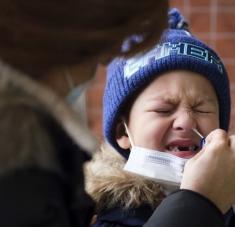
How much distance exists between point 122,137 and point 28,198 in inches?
32.9

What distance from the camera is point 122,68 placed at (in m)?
1.50

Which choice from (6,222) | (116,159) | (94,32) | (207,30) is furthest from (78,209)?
(207,30)

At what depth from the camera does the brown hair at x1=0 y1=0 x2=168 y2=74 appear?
2.34 ft

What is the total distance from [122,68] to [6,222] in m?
0.84

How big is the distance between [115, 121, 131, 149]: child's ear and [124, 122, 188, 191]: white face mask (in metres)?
0.07

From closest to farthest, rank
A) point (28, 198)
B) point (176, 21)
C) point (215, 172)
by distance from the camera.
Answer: point (28, 198), point (215, 172), point (176, 21)

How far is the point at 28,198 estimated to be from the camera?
2.31ft

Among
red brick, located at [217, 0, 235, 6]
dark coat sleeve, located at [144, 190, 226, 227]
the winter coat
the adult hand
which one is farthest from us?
red brick, located at [217, 0, 235, 6]

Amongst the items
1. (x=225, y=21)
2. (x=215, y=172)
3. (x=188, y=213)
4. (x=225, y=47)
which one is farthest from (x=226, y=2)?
(x=188, y=213)

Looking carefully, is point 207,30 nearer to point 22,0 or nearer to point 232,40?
point 232,40

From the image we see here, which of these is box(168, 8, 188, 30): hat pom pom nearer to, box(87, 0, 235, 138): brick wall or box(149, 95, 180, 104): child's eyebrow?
box(149, 95, 180, 104): child's eyebrow

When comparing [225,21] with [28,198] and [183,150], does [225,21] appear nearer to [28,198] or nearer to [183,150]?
[183,150]

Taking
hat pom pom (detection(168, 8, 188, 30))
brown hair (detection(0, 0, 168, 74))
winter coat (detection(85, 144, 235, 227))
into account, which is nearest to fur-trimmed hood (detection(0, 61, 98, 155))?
brown hair (detection(0, 0, 168, 74))

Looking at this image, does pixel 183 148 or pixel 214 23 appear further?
pixel 214 23
